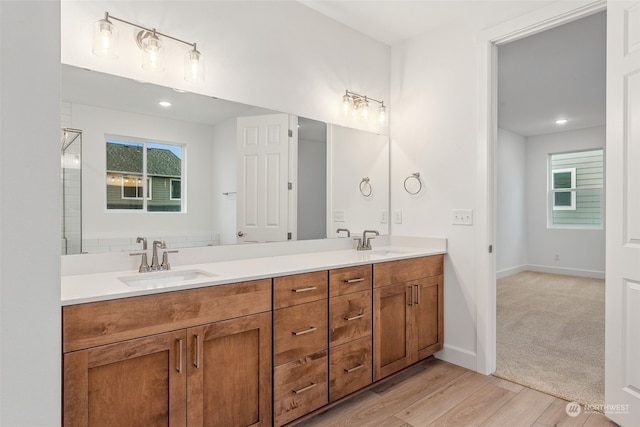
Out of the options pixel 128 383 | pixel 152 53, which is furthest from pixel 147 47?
pixel 128 383

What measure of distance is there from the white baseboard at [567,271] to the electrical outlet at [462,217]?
478 cm

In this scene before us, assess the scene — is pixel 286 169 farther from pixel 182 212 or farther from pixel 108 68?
pixel 108 68

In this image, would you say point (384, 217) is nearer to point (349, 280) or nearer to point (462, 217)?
point (462, 217)

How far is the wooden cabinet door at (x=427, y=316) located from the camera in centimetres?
246

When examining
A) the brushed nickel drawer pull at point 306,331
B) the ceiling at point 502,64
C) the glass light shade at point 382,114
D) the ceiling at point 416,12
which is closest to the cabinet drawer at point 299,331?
the brushed nickel drawer pull at point 306,331

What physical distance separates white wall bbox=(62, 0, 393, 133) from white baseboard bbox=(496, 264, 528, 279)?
416cm

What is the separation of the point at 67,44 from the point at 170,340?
1408 mm

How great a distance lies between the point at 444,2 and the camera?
2.50 meters

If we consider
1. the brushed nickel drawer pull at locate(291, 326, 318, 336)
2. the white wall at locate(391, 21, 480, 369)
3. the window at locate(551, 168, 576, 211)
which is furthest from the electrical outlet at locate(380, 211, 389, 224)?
the window at locate(551, 168, 576, 211)

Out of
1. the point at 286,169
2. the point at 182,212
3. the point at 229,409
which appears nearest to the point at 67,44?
the point at 182,212

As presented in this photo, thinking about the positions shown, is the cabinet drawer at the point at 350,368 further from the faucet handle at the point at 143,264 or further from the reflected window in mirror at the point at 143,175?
the reflected window in mirror at the point at 143,175

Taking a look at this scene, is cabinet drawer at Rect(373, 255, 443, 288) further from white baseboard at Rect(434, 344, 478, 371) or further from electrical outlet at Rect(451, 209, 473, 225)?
white baseboard at Rect(434, 344, 478, 371)

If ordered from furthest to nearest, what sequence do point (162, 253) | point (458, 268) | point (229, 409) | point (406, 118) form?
point (406, 118), point (458, 268), point (162, 253), point (229, 409)

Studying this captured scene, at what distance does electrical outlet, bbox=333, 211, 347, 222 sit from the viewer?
2.78 meters
